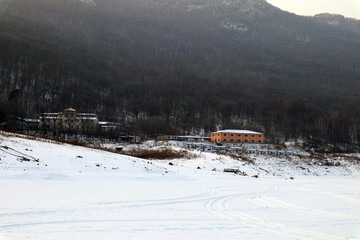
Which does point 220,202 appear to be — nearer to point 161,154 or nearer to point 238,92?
point 161,154

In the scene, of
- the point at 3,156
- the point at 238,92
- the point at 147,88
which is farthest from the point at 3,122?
the point at 238,92

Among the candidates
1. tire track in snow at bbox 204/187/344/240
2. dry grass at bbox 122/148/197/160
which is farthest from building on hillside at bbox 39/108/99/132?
tire track in snow at bbox 204/187/344/240

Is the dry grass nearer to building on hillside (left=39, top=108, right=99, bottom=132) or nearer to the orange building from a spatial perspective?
the orange building

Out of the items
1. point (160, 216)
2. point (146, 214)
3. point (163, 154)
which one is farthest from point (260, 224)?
point (163, 154)

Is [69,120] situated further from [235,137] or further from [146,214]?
[146,214]

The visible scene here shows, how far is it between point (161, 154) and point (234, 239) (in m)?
41.6

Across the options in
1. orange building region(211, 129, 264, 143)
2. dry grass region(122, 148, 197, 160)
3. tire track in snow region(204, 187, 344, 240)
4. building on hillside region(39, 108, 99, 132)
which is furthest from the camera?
building on hillside region(39, 108, 99, 132)

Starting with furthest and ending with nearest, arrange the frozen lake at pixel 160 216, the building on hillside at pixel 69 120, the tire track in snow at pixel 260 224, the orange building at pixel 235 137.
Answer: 1. the building on hillside at pixel 69 120
2. the orange building at pixel 235 137
3. the tire track in snow at pixel 260 224
4. the frozen lake at pixel 160 216

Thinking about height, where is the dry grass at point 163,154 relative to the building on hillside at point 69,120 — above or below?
below

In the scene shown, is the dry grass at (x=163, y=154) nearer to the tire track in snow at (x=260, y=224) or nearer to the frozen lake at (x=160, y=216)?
the frozen lake at (x=160, y=216)

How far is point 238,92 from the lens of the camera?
7382 inches

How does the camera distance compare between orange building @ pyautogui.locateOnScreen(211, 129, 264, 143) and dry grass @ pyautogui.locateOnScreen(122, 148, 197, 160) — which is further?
orange building @ pyautogui.locateOnScreen(211, 129, 264, 143)

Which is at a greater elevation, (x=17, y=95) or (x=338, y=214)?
(x=17, y=95)

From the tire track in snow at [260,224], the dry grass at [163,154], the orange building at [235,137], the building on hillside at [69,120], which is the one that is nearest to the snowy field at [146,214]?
the tire track in snow at [260,224]
